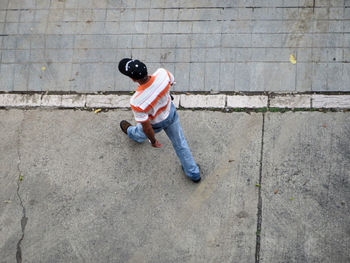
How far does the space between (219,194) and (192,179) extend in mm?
415

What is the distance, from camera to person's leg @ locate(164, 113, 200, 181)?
4941 mm

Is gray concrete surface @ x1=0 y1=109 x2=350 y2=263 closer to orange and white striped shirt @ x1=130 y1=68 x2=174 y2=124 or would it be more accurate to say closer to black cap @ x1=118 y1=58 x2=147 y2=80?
orange and white striped shirt @ x1=130 y1=68 x2=174 y2=124

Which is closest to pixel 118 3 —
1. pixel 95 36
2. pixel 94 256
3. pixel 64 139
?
pixel 95 36

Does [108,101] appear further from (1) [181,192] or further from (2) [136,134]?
(1) [181,192]

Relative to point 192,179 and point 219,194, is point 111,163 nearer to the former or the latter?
point 192,179

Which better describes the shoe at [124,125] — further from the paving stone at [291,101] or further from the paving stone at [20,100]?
the paving stone at [291,101]

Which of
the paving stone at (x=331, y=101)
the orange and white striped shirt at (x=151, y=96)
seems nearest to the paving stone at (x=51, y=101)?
the orange and white striped shirt at (x=151, y=96)

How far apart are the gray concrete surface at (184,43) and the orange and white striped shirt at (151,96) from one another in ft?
5.59

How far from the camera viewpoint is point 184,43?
20.9 feet

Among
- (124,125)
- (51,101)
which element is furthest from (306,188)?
(51,101)

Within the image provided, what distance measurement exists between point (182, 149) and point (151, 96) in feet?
3.36

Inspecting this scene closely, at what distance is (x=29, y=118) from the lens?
6230mm

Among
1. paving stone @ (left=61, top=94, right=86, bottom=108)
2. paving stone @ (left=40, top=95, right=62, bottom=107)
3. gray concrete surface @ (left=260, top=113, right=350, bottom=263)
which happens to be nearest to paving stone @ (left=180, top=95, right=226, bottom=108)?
gray concrete surface @ (left=260, top=113, right=350, bottom=263)

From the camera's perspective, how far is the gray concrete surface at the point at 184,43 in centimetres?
605
